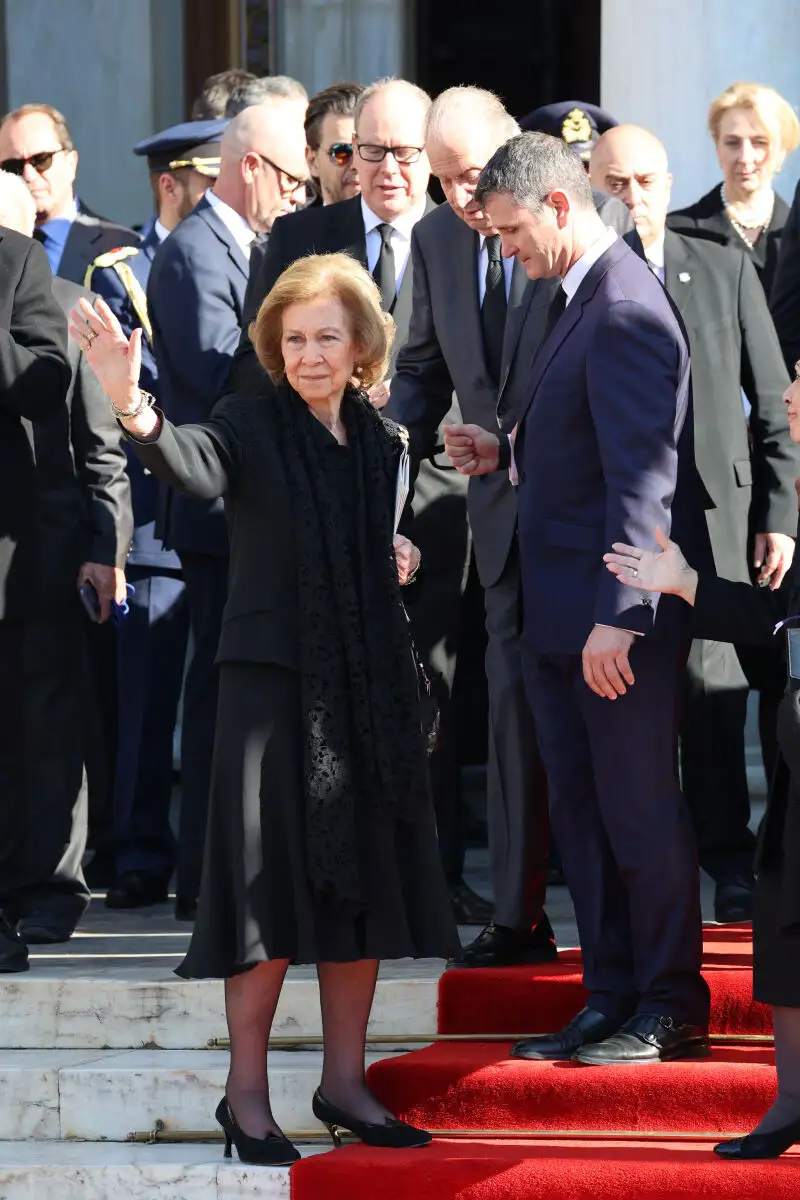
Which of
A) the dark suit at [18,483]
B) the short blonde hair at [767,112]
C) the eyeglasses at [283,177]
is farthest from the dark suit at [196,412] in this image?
the short blonde hair at [767,112]

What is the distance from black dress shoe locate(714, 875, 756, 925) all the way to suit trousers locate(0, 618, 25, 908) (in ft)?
5.62

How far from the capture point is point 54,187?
6984 mm

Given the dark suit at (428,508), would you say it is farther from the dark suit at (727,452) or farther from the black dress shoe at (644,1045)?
the black dress shoe at (644,1045)

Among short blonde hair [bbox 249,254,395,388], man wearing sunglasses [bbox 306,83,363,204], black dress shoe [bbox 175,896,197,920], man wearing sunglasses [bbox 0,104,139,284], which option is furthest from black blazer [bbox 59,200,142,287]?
short blonde hair [bbox 249,254,395,388]

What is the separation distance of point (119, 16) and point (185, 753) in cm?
429

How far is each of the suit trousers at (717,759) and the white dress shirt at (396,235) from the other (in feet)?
3.99

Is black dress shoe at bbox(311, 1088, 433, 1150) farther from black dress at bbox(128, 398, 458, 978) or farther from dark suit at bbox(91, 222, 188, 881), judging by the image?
dark suit at bbox(91, 222, 188, 881)

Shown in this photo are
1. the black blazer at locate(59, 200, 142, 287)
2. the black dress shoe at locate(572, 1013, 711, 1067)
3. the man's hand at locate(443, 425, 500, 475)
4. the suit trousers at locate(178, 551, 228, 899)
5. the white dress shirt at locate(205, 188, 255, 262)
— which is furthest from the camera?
the black blazer at locate(59, 200, 142, 287)

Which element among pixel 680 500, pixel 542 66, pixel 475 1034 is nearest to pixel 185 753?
pixel 475 1034

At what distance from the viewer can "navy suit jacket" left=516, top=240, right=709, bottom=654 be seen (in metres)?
4.50

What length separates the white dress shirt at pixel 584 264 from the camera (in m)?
Answer: 4.67

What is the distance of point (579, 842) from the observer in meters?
4.73

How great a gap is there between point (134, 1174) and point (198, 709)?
1.54m

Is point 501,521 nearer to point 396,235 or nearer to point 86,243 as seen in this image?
point 396,235
